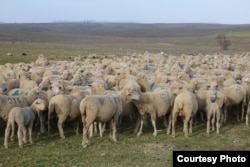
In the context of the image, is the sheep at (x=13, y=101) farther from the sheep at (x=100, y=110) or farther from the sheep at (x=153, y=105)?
the sheep at (x=153, y=105)

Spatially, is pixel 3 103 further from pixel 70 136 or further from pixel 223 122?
pixel 223 122

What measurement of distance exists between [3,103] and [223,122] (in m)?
7.78

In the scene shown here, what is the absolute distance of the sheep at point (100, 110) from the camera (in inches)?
483

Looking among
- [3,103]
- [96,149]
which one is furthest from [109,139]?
[3,103]

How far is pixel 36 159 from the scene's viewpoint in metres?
11.1

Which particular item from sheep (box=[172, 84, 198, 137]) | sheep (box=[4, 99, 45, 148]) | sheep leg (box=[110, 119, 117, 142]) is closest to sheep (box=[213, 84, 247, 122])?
sheep (box=[172, 84, 198, 137])

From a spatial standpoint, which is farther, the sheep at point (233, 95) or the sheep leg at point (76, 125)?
the sheep at point (233, 95)

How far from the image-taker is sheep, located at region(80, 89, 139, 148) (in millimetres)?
12258

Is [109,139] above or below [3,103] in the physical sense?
below

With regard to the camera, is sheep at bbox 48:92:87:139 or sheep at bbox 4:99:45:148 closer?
sheep at bbox 4:99:45:148

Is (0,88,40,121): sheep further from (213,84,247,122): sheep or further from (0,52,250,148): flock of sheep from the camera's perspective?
(213,84,247,122): sheep

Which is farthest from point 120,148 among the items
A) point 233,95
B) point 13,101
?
point 233,95

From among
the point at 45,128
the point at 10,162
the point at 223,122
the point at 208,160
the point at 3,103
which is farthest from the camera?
the point at 223,122

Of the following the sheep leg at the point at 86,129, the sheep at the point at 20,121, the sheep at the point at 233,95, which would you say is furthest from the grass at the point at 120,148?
the sheep at the point at 233,95
